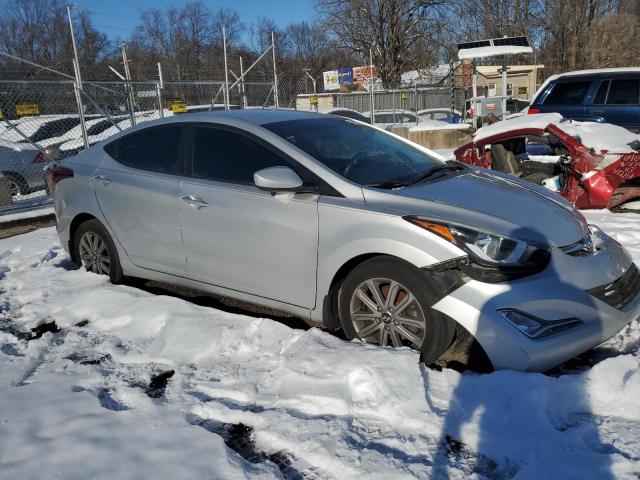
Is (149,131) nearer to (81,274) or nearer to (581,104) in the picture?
(81,274)

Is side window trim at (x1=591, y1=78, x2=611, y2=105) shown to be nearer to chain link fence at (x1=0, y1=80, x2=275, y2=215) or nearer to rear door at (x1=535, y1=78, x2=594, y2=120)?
rear door at (x1=535, y1=78, x2=594, y2=120)

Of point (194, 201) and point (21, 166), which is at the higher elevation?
point (194, 201)

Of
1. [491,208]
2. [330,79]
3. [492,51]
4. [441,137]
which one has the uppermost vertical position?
[330,79]

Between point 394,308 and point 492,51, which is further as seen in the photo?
point 492,51

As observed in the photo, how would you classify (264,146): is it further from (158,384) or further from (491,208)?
(158,384)

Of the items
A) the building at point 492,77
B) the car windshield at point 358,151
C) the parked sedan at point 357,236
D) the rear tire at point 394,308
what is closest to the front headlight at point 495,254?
the parked sedan at point 357,236

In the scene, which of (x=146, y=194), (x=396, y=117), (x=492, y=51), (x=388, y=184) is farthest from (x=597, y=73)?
(x=396, y=117)

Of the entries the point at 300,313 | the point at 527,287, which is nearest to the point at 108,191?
the point at 300,313

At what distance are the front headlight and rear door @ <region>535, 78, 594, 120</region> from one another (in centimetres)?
787

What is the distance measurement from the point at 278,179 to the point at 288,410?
1.39 metres

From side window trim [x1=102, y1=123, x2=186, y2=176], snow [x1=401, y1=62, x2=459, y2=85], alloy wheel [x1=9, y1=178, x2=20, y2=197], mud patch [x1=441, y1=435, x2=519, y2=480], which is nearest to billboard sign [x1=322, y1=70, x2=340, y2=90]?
snow [x1=401, y1=62, x2=459, y2=85]

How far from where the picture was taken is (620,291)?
3.03 meters

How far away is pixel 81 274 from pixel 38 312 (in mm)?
724

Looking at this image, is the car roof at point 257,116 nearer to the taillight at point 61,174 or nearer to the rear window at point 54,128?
the taillight at point 61,174
